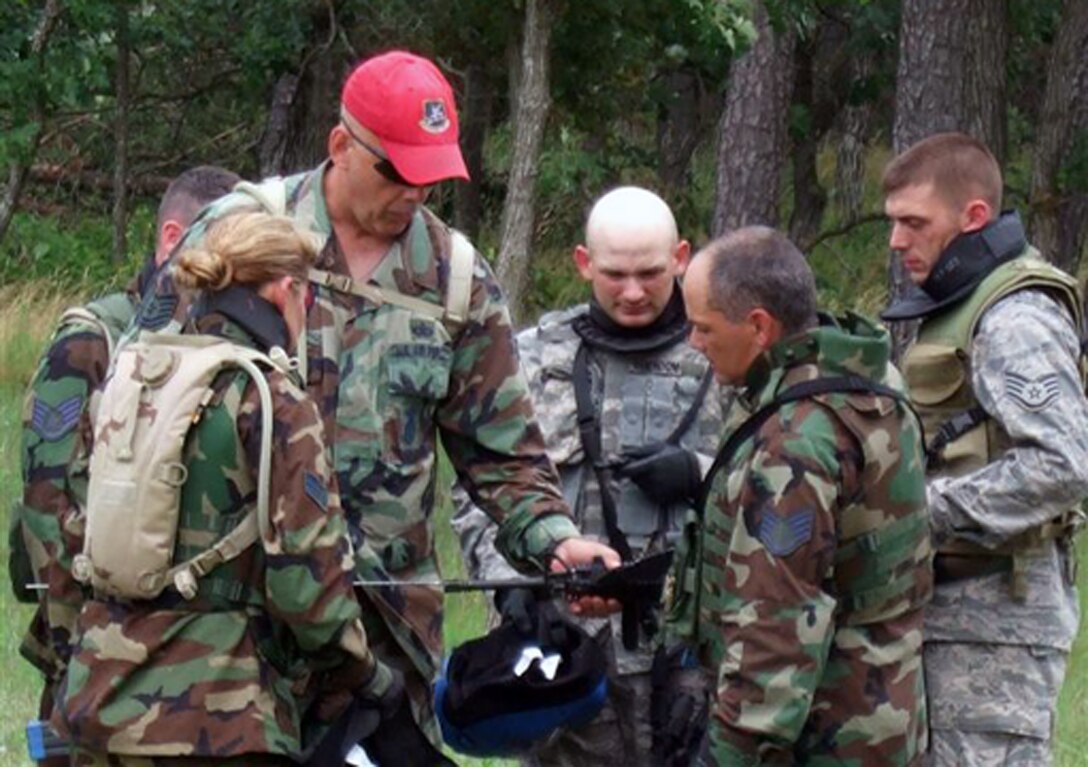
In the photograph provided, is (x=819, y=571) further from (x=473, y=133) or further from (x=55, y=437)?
(x=473, y=133)

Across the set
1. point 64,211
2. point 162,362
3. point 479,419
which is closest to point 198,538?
point 162,362

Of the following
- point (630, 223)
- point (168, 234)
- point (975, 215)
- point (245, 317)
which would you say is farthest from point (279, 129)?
point (245, 317)

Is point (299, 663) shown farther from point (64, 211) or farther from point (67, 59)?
point (64, 211)

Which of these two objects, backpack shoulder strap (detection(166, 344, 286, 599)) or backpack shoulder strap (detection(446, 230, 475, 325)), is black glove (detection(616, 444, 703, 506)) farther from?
backpack shoulder strap (detection(166, 344, 286, 599))

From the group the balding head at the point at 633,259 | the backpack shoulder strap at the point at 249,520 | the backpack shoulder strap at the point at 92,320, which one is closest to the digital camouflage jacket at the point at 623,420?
the balding head at the point at 633,259

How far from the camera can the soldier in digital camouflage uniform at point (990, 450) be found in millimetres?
5117

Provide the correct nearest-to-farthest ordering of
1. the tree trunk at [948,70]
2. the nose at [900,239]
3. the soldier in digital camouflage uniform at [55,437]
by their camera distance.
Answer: the soldier in digital camouflage uniform at [55,437]
the nose at [900,239]
the tree trunk at [948,70]

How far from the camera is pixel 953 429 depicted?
528 centimetres

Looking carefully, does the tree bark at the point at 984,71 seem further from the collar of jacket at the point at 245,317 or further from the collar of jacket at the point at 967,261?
the collar of jacket at the point at 245,317

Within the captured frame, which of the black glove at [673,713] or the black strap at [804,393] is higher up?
the black strap at [804,393]

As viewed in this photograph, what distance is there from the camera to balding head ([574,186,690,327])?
5.52 m

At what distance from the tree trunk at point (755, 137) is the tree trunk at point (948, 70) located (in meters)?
2.17

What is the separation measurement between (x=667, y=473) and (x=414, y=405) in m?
0.78

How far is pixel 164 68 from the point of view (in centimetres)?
2000
